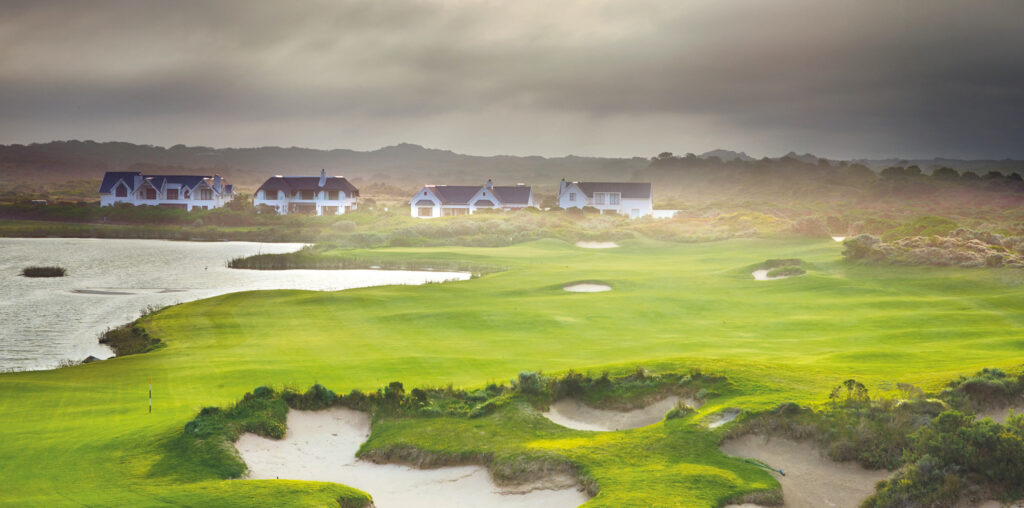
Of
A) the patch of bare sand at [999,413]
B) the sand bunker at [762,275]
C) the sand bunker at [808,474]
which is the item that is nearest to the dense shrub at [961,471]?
the sand bunker at [808,474]

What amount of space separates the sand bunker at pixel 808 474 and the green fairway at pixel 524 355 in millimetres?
438

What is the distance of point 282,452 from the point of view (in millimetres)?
13461

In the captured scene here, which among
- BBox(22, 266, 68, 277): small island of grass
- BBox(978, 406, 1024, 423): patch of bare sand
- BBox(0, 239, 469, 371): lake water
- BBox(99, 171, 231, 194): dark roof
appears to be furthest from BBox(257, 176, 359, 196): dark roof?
BBox(978, 406, 1024, 423): patch of bare sand

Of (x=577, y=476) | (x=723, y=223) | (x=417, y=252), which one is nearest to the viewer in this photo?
(x=577, y=476)

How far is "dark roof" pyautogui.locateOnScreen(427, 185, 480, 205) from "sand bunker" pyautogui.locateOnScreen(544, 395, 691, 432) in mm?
102990

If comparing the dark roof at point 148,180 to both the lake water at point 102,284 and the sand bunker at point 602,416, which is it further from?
the sand bunker at point 602,416

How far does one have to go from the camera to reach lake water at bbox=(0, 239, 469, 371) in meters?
29.7

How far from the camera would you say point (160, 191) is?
419 feet

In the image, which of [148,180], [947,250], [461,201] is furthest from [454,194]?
[947,250]

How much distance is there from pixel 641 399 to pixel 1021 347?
35.7ft

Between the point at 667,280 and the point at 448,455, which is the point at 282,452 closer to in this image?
the point at 448,455

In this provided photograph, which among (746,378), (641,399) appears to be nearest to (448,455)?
(641,399)

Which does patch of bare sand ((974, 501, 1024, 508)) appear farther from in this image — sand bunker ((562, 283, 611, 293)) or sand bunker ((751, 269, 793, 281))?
sand bunker ((751, 269, 793, 281))

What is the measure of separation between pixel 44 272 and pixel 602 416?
5175 centimetres
